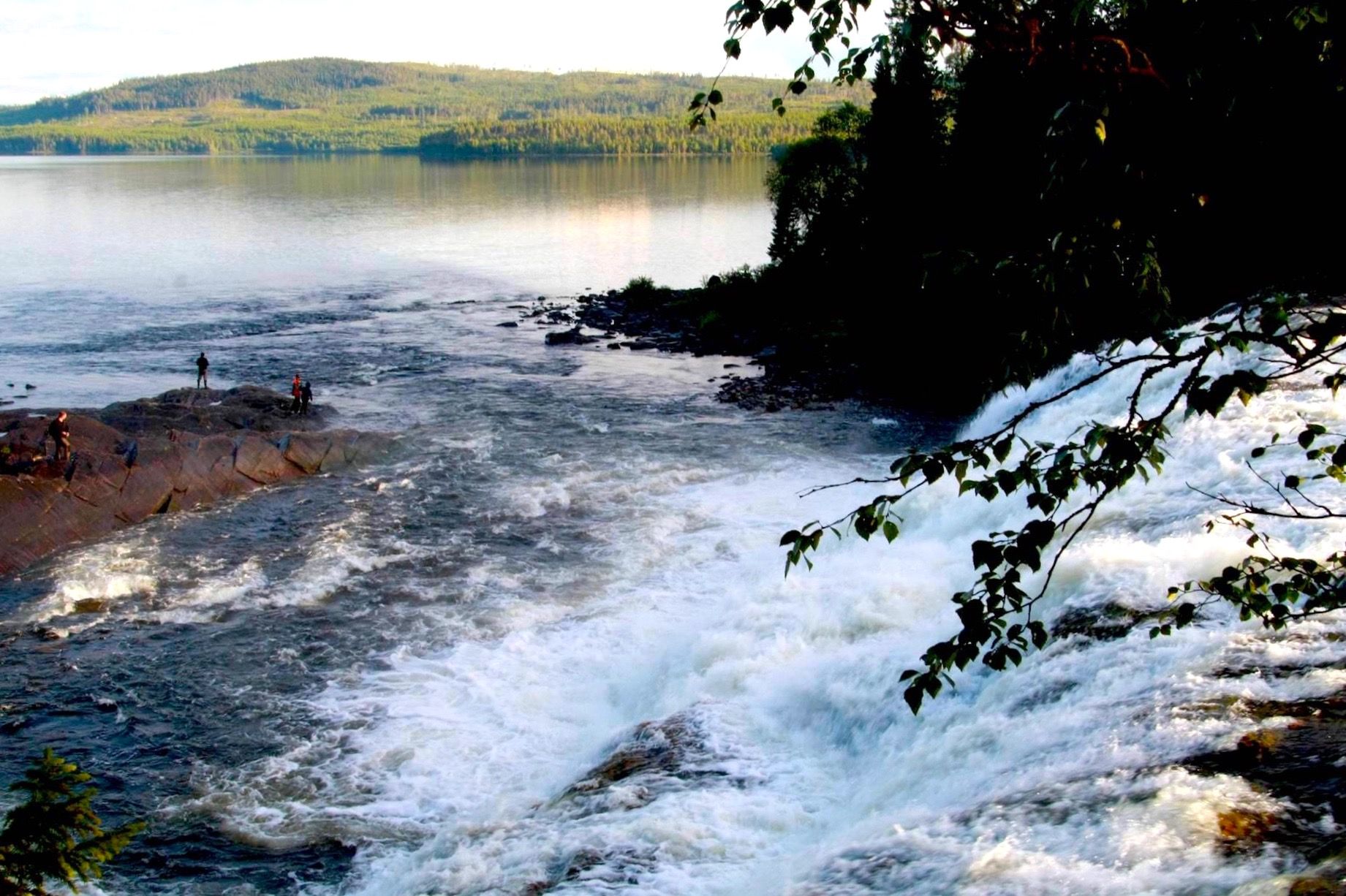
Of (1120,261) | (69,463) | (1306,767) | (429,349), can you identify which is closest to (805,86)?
(1120,261)

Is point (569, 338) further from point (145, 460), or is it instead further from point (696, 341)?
point (145, 460)

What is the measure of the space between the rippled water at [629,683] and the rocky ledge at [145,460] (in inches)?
33.0

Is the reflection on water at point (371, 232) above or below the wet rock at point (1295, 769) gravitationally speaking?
above

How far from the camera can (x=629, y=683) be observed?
1728cm

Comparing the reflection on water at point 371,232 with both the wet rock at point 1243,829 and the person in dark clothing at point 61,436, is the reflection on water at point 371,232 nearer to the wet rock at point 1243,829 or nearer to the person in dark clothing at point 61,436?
the person in dark clothing at point 61,436

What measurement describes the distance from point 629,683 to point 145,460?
620 inches

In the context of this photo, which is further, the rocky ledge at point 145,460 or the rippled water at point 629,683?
the rocky ledge at point 145,460

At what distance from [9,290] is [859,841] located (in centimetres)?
6769

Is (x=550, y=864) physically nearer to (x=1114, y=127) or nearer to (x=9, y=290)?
(x=1114, y=127)

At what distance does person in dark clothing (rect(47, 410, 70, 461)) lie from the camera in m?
25.8

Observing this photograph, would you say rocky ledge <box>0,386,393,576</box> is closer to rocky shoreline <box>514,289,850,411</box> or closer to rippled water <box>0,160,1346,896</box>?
rippled water <box>0,160,1346,896</box>

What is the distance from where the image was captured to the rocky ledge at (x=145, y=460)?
24312mm

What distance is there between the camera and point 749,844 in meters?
11.1

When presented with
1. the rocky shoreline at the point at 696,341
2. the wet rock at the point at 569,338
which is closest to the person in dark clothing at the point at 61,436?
the rocky shoreline at the point at 696,341
